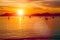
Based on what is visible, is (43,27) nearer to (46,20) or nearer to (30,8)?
(46,20)

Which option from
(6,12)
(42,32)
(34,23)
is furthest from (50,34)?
(6,12)

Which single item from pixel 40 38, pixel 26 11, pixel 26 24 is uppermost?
pixel 26 11

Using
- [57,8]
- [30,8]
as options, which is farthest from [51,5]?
[30,8]

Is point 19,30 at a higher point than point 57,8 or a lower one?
lower

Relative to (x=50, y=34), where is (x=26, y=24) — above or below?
above

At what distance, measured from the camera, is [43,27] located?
1.22 meters

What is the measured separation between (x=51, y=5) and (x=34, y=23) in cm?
23

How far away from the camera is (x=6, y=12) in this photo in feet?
4.04

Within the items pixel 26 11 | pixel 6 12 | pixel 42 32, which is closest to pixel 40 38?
pixel 42 32

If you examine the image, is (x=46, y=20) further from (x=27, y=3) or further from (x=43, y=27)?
(x=27, y=3)

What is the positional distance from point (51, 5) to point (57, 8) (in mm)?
61

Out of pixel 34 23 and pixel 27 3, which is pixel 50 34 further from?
pixel 27 3

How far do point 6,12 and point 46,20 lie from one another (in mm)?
370

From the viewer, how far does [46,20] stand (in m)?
1.23
